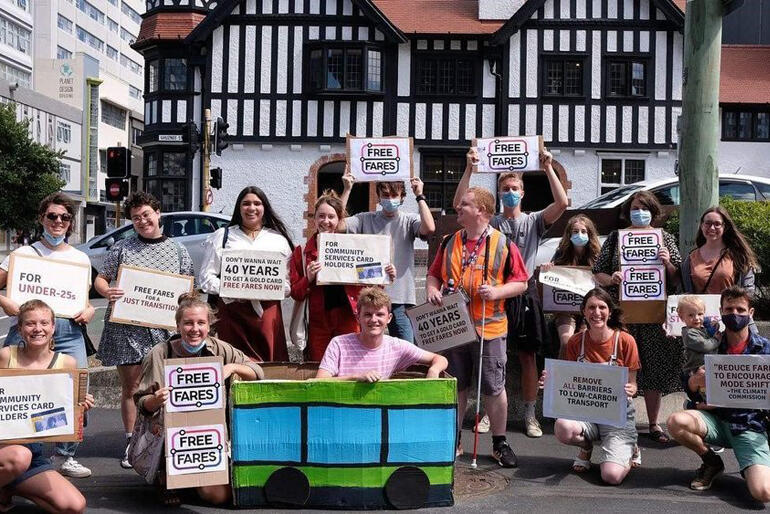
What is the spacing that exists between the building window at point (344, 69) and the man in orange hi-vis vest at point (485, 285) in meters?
21.5

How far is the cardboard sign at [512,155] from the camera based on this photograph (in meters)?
7.72

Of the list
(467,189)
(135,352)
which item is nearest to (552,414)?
(467,189)

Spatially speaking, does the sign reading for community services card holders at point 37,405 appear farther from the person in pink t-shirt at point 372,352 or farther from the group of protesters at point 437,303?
the person in pink t-shirt at point 372,352

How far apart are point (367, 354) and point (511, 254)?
1417mm

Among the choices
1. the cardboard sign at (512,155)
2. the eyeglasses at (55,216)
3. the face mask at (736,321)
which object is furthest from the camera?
the cardboard sign at (512,155)

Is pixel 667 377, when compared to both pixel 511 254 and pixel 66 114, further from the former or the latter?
pixel 66 114

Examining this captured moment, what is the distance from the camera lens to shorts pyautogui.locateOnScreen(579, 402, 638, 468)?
21.4ft

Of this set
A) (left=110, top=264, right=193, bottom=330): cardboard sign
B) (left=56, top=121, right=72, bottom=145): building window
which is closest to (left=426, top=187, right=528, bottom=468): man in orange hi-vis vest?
(left=110, top=264, right=193, bottom=330): cardboard sign

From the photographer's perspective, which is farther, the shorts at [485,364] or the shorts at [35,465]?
the shorts at [485,364]

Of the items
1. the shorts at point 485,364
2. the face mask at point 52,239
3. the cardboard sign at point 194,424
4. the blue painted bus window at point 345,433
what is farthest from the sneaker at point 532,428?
the face mask at point 52,239

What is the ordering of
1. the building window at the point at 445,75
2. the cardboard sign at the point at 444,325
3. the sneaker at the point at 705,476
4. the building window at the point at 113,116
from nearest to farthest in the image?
the sneaker at the point at 705,476 → the cardboard sign at the point at 444,325 → the building window at the point at 445,75 → the building window at the point at 113,116

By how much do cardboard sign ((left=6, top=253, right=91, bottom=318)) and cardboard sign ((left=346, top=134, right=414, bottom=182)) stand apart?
233cm

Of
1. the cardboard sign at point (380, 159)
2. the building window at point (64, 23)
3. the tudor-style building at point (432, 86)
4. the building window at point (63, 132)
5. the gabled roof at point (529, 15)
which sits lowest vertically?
the cardboard sign at point (380, 159)

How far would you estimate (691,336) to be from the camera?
21.8 ft
